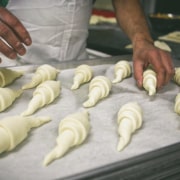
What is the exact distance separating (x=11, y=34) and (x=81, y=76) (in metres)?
0.41

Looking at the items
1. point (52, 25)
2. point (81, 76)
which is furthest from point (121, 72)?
point (52, 25)

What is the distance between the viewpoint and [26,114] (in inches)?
48.3

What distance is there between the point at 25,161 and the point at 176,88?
3.11 ft

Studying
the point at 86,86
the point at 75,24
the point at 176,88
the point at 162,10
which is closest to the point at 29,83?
the point at 86,86

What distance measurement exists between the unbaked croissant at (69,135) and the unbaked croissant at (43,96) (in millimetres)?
209

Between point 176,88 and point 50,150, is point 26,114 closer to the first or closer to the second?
point 50,150

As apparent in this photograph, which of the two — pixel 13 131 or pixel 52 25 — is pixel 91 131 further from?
pixel 52 25

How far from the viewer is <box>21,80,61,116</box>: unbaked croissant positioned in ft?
4.10

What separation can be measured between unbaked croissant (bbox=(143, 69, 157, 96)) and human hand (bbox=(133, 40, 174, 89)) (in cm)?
2

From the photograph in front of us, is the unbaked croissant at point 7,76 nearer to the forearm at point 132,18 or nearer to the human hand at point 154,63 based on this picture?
the human hand at point 154,63

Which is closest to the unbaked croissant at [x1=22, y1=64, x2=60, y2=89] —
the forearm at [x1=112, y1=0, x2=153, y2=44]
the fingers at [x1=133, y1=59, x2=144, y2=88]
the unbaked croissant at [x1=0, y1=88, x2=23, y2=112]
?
the unbaked croissant at [x1=0, y1=88, x2=23, y2=112]

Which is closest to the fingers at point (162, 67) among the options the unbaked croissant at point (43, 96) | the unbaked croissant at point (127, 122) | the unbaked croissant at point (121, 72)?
the unbaked croissant at point (121, 72)

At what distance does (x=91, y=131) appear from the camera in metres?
1.14

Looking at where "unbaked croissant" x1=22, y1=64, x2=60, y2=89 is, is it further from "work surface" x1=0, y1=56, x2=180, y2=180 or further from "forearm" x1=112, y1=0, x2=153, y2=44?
"forearm" x1=112, y1=0, x2=153, y2=44
